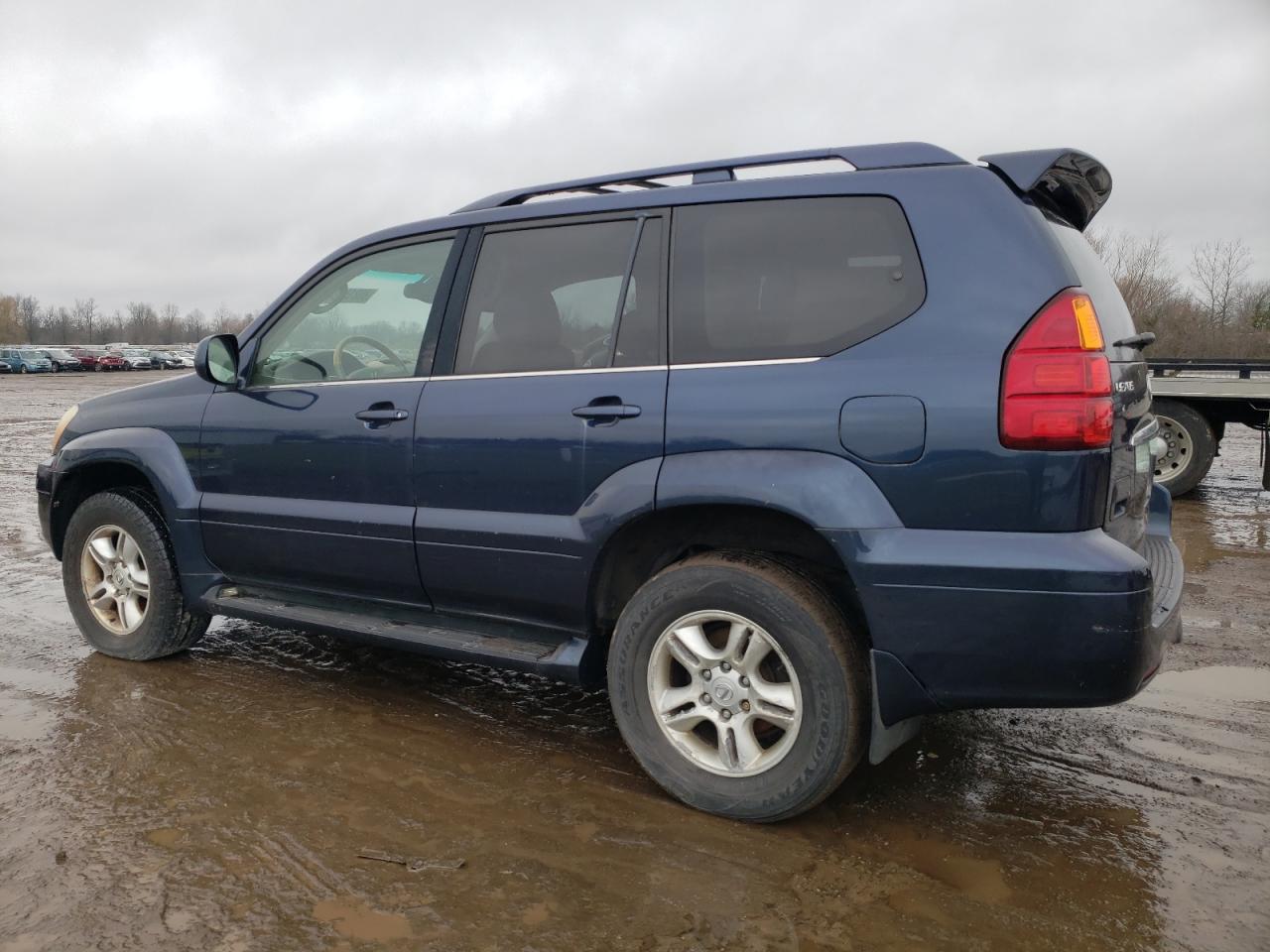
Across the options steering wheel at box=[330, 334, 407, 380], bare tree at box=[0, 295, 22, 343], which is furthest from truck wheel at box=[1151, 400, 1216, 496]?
bare tree at box=[0, 295, 22, 343]

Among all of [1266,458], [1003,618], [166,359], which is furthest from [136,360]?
[1003,618]

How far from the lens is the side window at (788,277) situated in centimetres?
267

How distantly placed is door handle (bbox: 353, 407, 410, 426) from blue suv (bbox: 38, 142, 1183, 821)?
1 cm

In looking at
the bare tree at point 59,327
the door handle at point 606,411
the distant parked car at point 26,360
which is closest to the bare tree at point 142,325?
the bare tree at point 59,327

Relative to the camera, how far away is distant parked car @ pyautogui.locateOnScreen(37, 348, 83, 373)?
51.4m

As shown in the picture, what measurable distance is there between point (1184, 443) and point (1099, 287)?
677cm

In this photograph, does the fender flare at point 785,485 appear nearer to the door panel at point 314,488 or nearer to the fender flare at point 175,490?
the door panel at point 314,488

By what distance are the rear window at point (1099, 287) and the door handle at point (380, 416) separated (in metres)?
2.18

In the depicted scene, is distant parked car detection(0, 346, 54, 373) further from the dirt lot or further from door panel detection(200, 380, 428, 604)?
door panel detection(200, 380, 428, 604)

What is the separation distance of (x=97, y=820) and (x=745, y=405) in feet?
7.37

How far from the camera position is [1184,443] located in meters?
8.59

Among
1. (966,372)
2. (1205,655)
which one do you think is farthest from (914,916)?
(1205,655)

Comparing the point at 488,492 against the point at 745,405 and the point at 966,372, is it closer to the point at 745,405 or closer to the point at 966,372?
the point at 745,405

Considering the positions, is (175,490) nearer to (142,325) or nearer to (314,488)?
(314,488)
